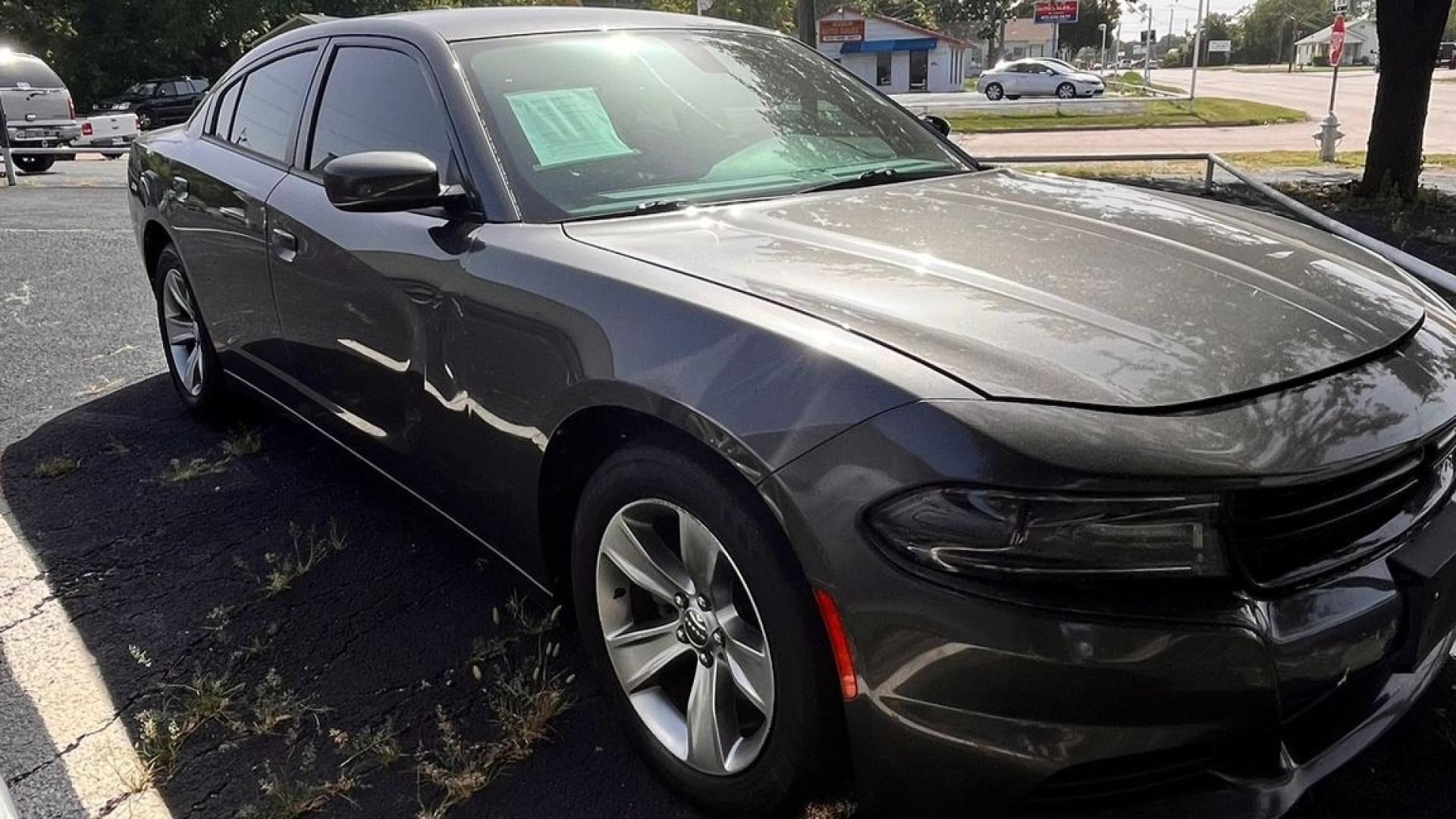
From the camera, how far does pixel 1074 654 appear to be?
1577mm

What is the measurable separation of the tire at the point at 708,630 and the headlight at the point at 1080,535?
0.32 meters

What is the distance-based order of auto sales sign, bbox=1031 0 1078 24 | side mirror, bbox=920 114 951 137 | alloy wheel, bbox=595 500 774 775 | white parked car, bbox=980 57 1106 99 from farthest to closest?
auto sales sign, bbox=1031 0 1078 24 < white parked car, bbox=980 57 1106 99 < side mirror, bbox=920 114 951 137 < alloy wheel, bbox=595 500 774 775

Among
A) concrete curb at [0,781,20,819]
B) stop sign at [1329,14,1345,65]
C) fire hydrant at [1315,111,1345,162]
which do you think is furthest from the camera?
stop sign at [1329,14,1345,65]

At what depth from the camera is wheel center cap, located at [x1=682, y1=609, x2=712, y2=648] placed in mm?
2143

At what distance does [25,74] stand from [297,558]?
20914 mm

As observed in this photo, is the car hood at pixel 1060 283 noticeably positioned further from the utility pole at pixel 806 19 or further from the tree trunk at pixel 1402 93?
the utility pole at pixel 806 19

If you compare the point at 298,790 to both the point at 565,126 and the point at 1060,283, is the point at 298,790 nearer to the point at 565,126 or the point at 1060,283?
the point at 565,126

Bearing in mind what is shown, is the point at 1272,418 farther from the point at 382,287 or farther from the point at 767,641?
the point at 382,287

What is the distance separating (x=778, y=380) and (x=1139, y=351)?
612mm

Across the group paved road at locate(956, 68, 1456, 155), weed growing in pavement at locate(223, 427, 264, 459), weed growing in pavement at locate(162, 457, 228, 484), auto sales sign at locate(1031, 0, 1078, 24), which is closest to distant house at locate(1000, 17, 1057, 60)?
auto sales sign at locate(1031, 0, 1078, 24)

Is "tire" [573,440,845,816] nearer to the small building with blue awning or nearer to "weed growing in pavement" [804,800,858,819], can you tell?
"weed growing in pavement" [804,800,858,819]

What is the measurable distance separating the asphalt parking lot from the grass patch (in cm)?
2385

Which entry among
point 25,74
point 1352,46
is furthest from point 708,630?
point 1352,46

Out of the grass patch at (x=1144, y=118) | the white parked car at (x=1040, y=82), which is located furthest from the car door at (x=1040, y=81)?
the grass patch at (x=1144, y=118)
